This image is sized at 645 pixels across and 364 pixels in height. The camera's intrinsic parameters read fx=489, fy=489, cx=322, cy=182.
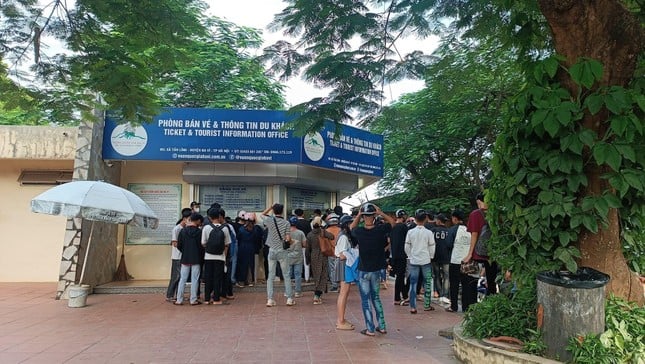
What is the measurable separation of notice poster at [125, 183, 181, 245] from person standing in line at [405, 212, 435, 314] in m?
5.77

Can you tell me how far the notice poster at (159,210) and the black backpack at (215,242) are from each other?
328 cm

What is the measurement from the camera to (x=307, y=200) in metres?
11.9

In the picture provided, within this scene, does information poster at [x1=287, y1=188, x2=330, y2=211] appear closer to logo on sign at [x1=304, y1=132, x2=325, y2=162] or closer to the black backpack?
logo on sign at [x1=304, y1=132, x2=325, y2=162]

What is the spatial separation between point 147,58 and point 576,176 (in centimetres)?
473

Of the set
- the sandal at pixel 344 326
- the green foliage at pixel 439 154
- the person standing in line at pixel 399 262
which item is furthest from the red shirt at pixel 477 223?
the green foliage at pixel 439 154

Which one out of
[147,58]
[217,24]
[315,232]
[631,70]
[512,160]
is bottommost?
[315,232]

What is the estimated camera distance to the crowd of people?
6.25m

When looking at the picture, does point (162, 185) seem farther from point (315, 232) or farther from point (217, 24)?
point (217, 24)

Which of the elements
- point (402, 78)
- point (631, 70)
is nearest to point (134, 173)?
point (402, 78)

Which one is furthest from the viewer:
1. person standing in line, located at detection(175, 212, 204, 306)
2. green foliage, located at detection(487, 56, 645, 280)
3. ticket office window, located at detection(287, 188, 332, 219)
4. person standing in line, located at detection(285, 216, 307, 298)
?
ticket office window, located at detection(287, 188, 332, 219)

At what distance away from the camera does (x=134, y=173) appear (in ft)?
36.5

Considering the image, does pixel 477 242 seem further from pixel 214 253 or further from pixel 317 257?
pixel 214 253

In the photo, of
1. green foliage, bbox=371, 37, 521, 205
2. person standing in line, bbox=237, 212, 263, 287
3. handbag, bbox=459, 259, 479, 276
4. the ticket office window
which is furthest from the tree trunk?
green foliage, bbox=371, 37, 521, 205

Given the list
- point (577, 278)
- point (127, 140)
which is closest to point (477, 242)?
point (577, 278)
